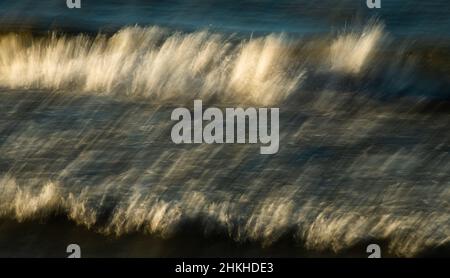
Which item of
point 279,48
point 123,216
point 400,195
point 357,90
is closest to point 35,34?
point 279,48

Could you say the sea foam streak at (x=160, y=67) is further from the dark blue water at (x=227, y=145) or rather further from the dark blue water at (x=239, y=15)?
the dark blue water at (x=239, y=15)

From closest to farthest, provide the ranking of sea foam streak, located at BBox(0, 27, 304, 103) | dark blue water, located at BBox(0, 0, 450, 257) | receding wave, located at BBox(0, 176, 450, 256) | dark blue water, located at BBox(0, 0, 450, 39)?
receding wave, located at BBox(0, 176, 450, 256), dark blue water, located at BBox(0, 0, 450, 257), sea foam streak, located at BBox(0, 27, 304, 103), dark blue water, located at BBox(0, 0, 450, 39)

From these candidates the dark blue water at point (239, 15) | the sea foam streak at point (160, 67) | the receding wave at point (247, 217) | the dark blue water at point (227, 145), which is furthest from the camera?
the dark blue water at point (239, 15)

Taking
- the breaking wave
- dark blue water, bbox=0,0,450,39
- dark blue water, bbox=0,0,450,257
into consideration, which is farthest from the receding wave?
dark blue water, bbox=0,0,450,39

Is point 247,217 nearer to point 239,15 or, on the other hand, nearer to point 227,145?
point 227,145

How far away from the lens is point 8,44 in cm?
1542

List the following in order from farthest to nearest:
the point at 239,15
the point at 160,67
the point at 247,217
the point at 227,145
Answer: the point at 239,15, the point at 160,67, the point at 227,145, the point at 247,217

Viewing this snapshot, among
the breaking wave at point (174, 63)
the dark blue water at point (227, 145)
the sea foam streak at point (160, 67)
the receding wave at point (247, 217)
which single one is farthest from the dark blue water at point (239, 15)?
the receding wave at point (247, 217)

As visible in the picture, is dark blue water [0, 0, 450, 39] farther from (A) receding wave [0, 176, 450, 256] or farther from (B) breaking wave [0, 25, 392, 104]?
(A) receding wave [0, 176, 450, 256]

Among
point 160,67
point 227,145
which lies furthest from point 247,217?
point 160,67

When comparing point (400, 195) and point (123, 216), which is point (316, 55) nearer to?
point (400, 195)

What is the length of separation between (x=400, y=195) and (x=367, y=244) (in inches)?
47.7
